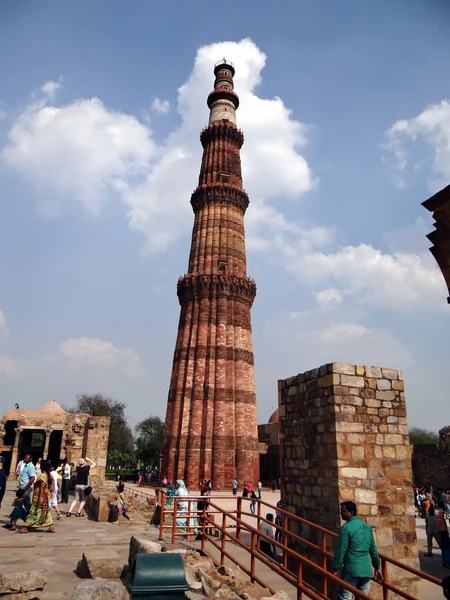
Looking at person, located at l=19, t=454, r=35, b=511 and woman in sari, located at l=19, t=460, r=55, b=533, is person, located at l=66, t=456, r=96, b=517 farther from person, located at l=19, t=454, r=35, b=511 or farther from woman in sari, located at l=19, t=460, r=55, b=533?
woman in sari, located at l=19, t=460, r=55, b=533

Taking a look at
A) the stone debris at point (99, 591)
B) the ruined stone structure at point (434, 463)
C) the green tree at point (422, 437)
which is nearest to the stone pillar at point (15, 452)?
the stone debris at point (99, 591)

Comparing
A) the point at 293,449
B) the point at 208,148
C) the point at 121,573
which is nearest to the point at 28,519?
the point at 121,573

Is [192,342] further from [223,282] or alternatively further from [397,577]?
[397,577]

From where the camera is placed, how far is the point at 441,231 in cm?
442

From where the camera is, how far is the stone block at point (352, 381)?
6480 mm

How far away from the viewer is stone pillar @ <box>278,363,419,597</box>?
6137 millimetres

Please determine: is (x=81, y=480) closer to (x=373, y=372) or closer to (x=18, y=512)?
(x=18, y=512)

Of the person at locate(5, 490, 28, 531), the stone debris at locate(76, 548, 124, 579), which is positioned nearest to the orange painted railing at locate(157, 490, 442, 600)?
the stone debris at locate(76, 548, 124, 579)

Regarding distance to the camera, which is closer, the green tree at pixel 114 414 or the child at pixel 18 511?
the child at pixel 18 511

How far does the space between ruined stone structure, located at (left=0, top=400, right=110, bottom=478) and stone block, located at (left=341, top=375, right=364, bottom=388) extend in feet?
42.4

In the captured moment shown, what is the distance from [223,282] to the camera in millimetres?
26516

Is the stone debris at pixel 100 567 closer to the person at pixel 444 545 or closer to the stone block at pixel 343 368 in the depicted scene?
the stone block at pixel 343 368

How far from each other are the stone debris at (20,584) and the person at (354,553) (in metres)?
2.84

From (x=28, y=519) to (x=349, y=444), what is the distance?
5.83 meters
